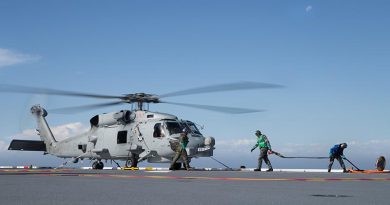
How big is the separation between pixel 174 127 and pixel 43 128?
1237 centimetres

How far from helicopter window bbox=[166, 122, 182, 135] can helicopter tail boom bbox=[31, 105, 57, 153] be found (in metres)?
10.4

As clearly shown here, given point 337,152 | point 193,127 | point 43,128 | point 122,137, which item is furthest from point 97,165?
point 337,152

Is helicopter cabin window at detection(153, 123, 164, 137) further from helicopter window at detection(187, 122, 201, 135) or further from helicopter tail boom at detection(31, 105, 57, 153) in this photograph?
helicopter tail boom at detection(31, 105, 57, 153)

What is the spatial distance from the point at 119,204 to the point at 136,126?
73.1ft

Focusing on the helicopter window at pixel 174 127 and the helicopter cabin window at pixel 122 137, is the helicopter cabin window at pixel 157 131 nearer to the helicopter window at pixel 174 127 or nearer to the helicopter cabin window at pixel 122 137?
the helicopter window at pixel 174 127

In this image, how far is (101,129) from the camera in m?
30.2

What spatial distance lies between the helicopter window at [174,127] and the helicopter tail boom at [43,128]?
10.4 metres

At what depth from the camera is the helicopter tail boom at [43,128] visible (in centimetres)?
3462

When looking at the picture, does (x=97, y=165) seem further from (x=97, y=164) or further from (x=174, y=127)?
(x=174, y=127)

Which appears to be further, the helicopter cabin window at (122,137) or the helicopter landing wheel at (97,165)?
the helicopter landing wheel at (97,165)

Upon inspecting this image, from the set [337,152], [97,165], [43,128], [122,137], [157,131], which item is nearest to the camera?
[337,152]

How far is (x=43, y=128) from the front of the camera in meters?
35.5

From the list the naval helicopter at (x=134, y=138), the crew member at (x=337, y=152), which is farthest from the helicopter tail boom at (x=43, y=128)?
the crew member at (x=337, y=152)

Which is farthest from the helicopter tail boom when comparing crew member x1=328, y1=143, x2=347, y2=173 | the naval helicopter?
crew member x1=328, y1=143, x2=347, y2=173
